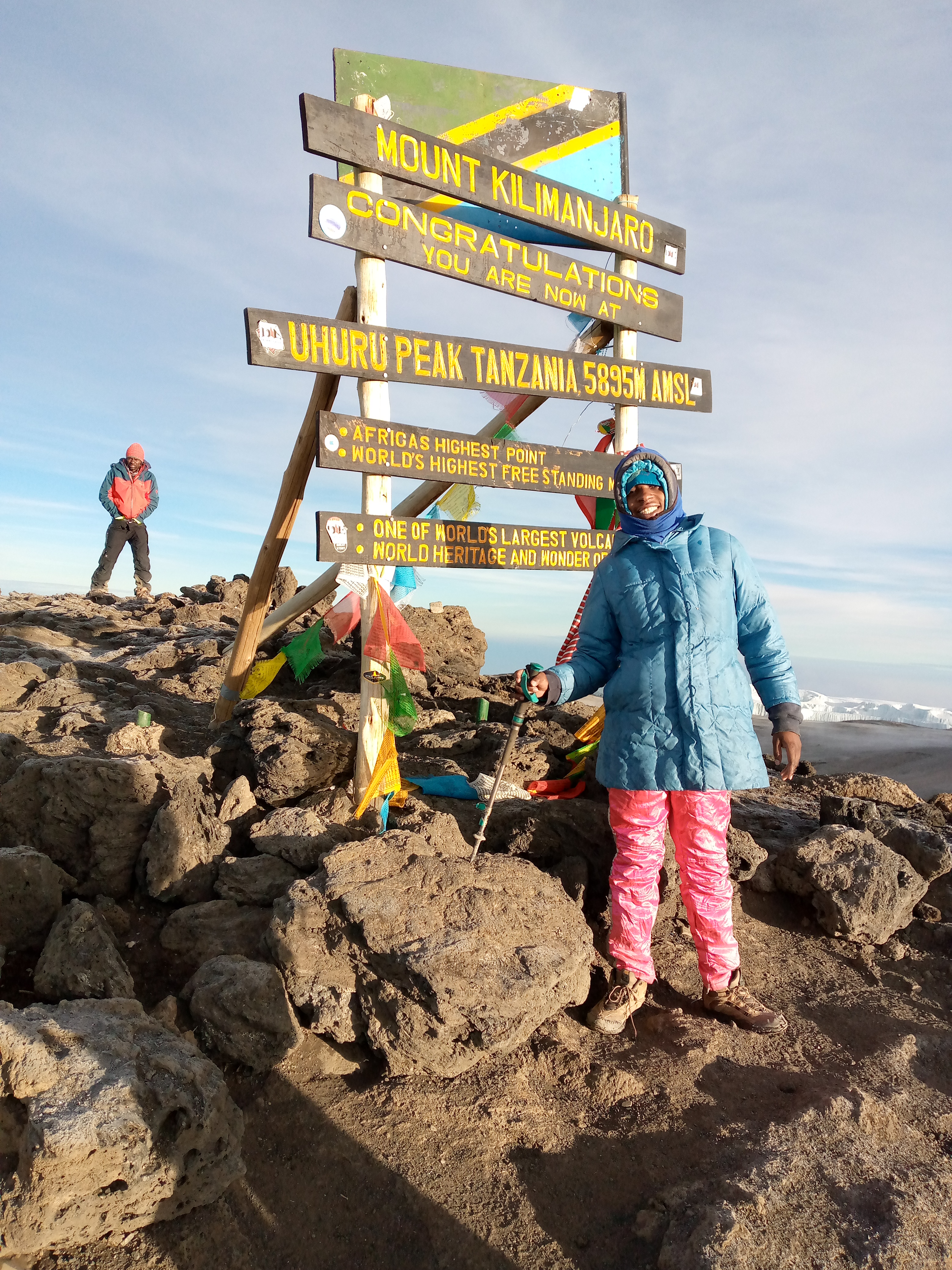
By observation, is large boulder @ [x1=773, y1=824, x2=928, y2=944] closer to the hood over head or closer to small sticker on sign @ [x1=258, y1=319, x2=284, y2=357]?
the hood over head

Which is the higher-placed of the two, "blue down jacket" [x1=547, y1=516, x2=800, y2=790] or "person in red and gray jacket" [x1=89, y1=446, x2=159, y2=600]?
"person in red and gray jacket" [x1=89, y1=446, x2=159, y2=600]

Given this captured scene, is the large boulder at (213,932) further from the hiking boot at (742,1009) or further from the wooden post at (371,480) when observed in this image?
the hiking boot at (742,1009)

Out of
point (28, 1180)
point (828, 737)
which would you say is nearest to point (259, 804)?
point (28, 1180)

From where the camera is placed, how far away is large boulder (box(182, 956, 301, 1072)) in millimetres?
2645

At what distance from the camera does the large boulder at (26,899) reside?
300cm

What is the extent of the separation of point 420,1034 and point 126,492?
10.8 metres

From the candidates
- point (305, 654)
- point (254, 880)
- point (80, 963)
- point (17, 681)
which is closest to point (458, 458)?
point (305, 654)

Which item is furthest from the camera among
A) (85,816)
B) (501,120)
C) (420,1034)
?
(501,120)

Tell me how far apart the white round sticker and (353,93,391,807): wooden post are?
0.15 meters

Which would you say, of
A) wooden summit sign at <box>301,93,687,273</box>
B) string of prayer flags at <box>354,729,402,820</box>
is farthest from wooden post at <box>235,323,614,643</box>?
string of prayer flags at <box>354,729,402,820</box>

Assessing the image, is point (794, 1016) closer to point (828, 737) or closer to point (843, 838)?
point (843, 838)

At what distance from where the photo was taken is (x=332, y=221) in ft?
12.5

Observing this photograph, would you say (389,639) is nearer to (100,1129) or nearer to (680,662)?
(680,662)

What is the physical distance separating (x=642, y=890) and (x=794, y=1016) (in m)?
0.83
